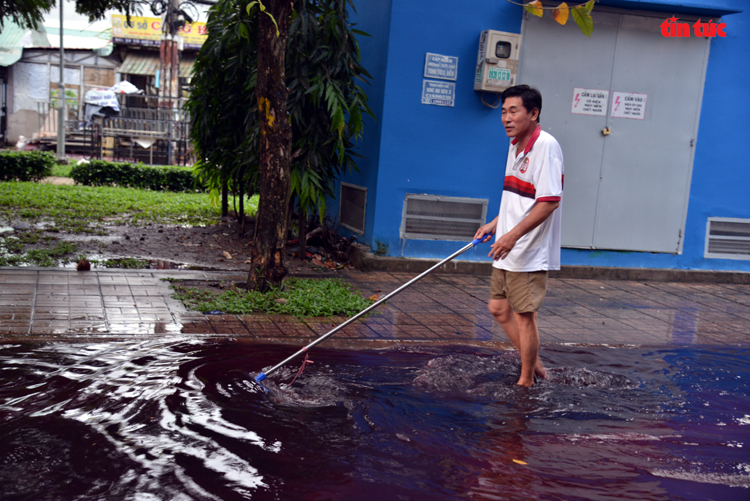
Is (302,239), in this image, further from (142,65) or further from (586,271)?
(142,65)

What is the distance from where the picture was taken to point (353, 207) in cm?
896

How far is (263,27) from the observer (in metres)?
5.83

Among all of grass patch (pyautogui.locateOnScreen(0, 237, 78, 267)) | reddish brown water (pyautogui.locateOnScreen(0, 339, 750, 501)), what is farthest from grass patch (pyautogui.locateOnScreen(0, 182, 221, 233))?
reddish brown water (pyautogui.locateOnScreen(0, 339, 750, 501))

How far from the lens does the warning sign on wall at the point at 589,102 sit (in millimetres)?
8492

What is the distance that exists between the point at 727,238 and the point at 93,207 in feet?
33.0

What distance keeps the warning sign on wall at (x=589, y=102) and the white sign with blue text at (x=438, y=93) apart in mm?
1585

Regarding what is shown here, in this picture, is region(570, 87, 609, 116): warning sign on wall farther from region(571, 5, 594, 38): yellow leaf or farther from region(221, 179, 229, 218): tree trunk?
region(221, 179, 229, 218): tree trunk

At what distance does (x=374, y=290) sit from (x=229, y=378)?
9.93ft

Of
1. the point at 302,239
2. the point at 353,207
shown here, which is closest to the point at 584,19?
the point at 302,239

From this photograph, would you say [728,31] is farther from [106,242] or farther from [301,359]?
[106,242]

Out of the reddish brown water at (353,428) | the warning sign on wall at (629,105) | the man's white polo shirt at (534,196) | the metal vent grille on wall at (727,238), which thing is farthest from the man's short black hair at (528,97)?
the metal vent grille on wall at (727,238)

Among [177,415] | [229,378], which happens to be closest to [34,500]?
[177,415]

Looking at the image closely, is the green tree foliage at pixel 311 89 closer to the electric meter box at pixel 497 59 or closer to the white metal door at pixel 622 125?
the electric meter box at pixel 497 59

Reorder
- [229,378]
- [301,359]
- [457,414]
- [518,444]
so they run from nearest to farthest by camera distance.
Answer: [518,444] < [457,414] < [229,378] < [301,359]
